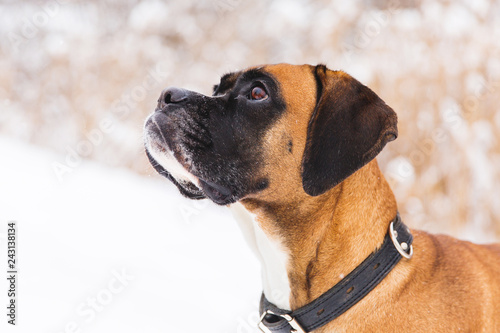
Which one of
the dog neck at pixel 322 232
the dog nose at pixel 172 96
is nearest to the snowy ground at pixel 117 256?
the dog neck at pixel 322 232

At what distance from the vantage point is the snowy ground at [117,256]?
421 cm

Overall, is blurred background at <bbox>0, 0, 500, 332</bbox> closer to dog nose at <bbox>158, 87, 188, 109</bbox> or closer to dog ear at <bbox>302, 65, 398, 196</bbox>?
dog nose at <bbox>158, 87, 188, 109</bbox>

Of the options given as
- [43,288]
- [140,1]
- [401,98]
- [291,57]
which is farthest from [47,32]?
[401,98]

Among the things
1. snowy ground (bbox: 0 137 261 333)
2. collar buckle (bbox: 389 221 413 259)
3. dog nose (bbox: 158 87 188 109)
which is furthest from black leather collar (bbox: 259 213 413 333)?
snowy ground (bbox: 0 137 261 333)

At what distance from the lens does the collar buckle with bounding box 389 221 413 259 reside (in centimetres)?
234

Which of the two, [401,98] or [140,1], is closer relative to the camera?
[401,98]

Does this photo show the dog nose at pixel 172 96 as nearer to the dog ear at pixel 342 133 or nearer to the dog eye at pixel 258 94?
the dog eye at pixel 258 94

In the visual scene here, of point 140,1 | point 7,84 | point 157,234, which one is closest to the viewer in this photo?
point 157,234

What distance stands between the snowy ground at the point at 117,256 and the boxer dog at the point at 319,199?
1.47 m

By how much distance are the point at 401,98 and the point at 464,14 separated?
4.35ft

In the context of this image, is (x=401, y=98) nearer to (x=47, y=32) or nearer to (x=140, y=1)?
(x=140, y=1)

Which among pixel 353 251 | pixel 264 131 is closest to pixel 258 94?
pixel 264 131

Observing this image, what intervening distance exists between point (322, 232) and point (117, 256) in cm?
336

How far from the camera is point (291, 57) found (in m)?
6.98
